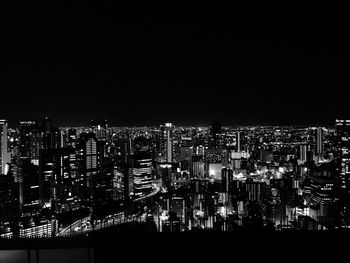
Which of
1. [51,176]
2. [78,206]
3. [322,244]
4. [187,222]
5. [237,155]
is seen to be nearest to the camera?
[322,244]

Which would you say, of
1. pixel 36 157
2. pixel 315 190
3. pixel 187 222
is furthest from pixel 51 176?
pixel 315 190

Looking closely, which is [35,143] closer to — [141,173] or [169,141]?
[141,173]

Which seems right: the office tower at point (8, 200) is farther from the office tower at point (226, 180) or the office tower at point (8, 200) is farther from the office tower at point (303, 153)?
the office tower at point (303, 153)

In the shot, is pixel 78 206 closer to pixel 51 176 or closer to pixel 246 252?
pixel 51 176

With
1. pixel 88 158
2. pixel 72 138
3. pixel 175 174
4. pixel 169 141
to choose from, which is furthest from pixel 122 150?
pixel 169 141

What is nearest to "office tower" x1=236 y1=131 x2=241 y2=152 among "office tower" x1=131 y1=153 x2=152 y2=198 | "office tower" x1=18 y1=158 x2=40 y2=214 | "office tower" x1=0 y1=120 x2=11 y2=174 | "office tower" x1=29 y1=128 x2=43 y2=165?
"office tower" x1=131 y1=153 x2=152 y2=198

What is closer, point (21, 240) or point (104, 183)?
point (21, 240)

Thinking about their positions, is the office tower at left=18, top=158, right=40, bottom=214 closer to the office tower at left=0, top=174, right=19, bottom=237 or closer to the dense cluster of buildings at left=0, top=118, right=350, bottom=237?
the dense cluster of buildings at left=0, top=118, right=350, bottom=237
